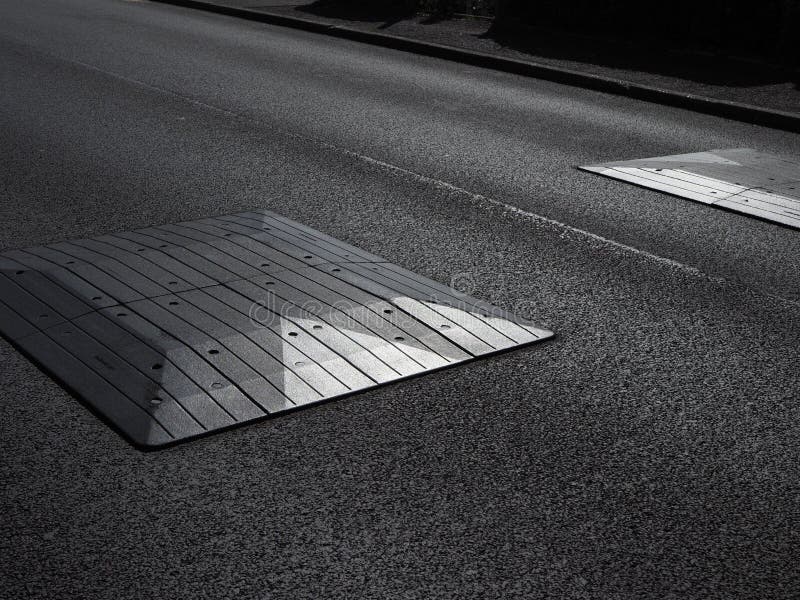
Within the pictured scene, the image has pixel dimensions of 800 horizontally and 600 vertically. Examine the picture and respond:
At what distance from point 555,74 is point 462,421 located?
8.62 m

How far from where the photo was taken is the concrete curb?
966cm

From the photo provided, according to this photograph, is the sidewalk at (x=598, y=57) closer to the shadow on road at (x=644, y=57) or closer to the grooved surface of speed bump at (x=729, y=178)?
the shadow on road at (x=644, y=57)

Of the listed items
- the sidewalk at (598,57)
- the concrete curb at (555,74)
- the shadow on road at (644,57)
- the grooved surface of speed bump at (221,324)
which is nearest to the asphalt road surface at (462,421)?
the grooved surface of speed bump at (221,324)

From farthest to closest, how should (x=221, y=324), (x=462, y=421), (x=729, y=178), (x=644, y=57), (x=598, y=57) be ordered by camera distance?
(x=644, y=57) < (x=598, y=57) < (x=729, y=178) < (x=221, y=324) < (x=462, y=421)

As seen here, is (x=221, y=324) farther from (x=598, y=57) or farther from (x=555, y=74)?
(x=598, y=57)

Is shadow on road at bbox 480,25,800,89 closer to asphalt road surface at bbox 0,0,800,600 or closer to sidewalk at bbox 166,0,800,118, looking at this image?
sidewalk at bbox 166,0,800,118

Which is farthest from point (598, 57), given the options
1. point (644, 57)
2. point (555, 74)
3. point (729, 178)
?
point (729, 178)

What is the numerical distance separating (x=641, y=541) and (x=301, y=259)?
8.37 feet

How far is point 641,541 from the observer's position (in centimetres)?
297

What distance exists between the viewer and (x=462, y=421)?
142 inches

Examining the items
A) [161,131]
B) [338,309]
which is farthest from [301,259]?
[161,131]

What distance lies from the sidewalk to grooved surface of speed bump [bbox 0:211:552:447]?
255 inches

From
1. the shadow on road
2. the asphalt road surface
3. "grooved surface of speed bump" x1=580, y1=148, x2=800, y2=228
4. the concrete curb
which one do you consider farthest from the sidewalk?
the asphalt road surface

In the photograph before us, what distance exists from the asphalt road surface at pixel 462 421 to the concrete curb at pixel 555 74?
220 cm
